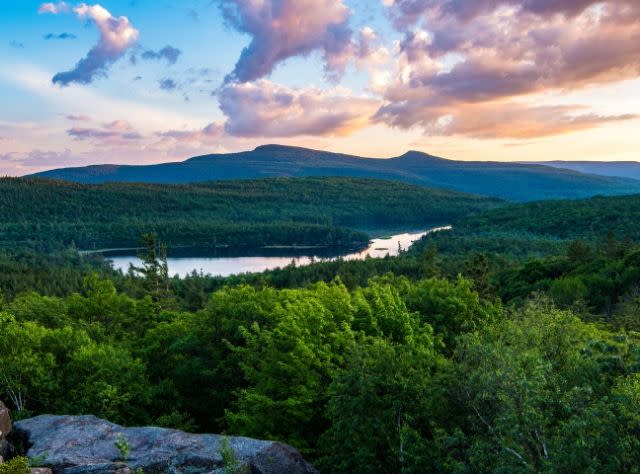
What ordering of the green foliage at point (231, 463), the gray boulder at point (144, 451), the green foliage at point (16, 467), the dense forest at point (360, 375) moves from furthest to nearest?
the gray boulder at point (144, 451), the green foliage at point (231, 463), the green foliage at point (16, 467), the dense forest at point (360, 375)

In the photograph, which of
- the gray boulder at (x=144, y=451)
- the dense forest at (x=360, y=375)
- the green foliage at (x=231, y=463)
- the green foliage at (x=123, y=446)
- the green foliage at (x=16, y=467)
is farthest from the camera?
the green foliage at (x=123, y=446)

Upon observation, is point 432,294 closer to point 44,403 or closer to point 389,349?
point 389,349

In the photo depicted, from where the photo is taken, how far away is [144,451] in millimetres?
22125

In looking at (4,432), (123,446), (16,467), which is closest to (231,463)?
(123,446)

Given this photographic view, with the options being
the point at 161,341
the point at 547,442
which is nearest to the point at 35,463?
the point at 547,442

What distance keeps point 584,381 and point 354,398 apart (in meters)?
8.59

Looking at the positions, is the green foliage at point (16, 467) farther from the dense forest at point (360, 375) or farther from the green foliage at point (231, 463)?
the dense forest at point (360, 375)

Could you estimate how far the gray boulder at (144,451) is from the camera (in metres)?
20.5

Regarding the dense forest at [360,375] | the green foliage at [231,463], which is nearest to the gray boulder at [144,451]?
the green foliage at [231,463]

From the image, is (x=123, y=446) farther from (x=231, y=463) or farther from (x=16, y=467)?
(x=231, y=463)

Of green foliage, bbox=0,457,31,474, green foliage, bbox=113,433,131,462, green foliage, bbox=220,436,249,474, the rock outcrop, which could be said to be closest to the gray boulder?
green foliage, bbox=220,436,249,474

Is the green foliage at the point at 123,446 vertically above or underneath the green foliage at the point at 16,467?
underneath

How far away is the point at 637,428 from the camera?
13.8m

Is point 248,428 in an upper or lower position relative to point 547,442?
lower
